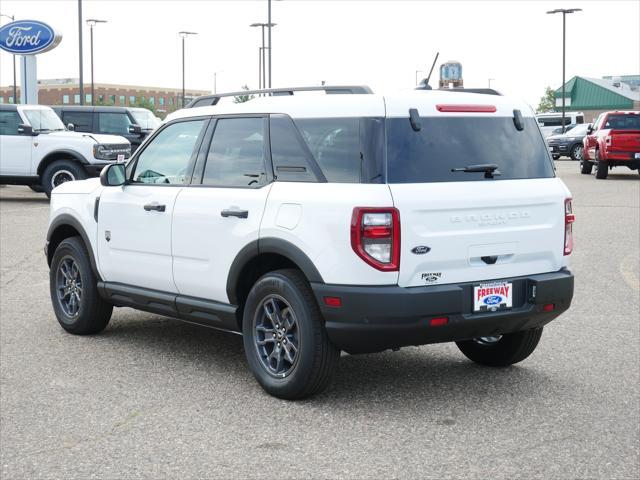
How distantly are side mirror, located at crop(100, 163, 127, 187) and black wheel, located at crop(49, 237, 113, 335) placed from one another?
0.77m

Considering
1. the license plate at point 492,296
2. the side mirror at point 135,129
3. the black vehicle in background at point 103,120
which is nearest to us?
the license plate at point 492,296

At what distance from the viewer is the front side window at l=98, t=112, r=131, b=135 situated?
26.8m

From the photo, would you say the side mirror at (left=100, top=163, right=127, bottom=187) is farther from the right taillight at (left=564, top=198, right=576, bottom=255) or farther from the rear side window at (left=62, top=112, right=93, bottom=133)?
the rear side window at (left=62, top=112, right=93, bottom=133)

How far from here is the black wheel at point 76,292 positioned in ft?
24.7

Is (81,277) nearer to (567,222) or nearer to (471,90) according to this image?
(471,90)

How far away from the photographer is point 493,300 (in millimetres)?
5598

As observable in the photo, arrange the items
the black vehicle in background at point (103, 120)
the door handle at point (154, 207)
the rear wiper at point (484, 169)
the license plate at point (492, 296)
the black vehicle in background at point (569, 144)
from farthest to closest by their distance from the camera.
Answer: the black vehicle in background at point (569, 144)
the black vehicle in background at point (103, 120)
the door handle at point (154, 207)
the rear wiper at point (484, 169)
the license plate at point (492, 296)

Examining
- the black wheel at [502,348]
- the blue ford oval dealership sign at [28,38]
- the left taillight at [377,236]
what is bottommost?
the black wheel at [502,348]

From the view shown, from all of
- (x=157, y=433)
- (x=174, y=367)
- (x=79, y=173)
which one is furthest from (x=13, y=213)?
(x=157, y=433)

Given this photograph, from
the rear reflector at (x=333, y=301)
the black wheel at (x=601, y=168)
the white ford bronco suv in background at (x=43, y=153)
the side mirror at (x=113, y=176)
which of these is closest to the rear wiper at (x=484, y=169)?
the rear reflector at (x=333, y=301)

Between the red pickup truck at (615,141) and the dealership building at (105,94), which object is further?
the dealership building at (105,94)

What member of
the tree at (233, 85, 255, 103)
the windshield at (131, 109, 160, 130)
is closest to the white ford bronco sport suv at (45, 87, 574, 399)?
the tree at (233, 85, 255, 103)

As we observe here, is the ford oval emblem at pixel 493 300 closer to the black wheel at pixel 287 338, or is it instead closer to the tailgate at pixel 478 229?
the tailgate at pixel 478 229

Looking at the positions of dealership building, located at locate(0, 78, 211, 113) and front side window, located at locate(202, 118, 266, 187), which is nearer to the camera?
front side window, located at locate(202, 118, 266, 187)
